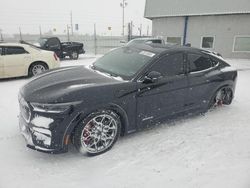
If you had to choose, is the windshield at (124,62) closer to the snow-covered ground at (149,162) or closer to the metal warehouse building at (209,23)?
the snow-covered ground at (149,162)

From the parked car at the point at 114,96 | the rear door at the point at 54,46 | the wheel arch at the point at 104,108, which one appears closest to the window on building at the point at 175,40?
the rear door at the point at 54,46

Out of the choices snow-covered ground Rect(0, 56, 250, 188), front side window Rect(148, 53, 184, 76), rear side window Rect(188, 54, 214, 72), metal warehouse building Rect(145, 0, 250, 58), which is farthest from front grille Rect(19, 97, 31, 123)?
metal warehouse building Rect(145, 0, 250, 58)

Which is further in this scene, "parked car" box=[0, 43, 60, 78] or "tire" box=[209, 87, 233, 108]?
"parked car" box=[0, 43, 60, 78]

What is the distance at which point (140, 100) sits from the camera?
159 inches

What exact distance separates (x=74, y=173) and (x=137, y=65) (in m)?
2.03

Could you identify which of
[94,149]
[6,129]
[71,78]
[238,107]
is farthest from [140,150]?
[238,107]

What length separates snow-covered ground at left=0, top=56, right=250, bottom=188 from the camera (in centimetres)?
320

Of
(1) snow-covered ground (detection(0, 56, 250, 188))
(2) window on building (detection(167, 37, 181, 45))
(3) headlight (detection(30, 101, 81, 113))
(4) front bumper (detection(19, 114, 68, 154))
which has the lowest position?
(1) snow-covered ground (detection(0, 56, 250, 188))

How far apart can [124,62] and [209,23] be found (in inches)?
657

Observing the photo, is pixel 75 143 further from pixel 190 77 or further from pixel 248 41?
pixel 248 41

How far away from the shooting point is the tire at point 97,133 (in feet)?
11.6

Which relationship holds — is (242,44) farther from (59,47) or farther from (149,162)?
(149,162)

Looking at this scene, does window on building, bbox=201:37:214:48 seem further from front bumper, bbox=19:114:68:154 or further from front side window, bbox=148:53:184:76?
front bumper, bbox=19:114:68:154

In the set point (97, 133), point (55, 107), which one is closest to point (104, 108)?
point (97, 133)
